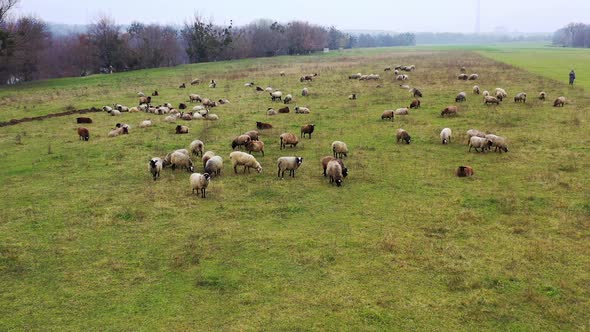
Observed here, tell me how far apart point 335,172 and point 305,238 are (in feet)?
17.7

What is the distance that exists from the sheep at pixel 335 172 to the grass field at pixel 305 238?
0.38m

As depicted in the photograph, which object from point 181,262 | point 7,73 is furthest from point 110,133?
point 7,73

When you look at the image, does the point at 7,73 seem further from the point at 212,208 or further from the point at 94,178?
the point at 212,208

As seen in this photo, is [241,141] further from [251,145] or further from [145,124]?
[145,124]

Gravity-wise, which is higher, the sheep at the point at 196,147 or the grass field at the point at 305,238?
the sheep at the point at 196,147

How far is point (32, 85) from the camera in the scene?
2532 inches

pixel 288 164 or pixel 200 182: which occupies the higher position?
pixel 288 164

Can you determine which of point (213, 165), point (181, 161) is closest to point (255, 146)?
point (213, 165)

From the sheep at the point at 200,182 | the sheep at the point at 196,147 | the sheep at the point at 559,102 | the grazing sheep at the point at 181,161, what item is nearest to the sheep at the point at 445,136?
the sheep at the point at 196,147

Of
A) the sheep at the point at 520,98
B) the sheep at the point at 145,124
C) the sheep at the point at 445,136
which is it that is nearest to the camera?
the sheep at the point at 445,136

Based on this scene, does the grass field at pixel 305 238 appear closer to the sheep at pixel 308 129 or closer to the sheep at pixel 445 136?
the sheep at pixel 308 129

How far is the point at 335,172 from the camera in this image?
19.3m

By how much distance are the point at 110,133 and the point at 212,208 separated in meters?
15.8

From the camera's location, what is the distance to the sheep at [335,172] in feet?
63.1
